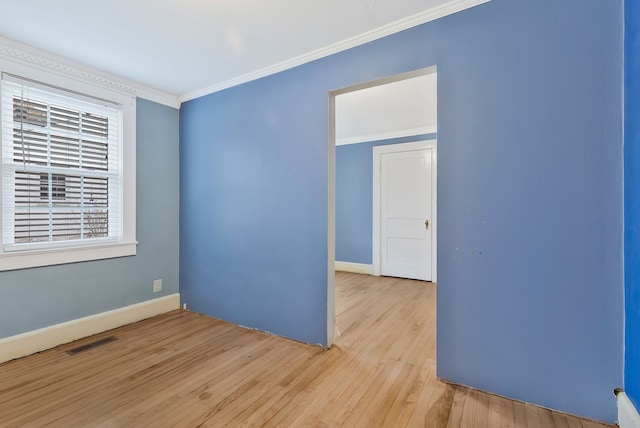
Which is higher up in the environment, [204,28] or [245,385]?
[204,28]

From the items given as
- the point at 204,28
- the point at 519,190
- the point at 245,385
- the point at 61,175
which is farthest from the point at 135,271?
the point at 519,190

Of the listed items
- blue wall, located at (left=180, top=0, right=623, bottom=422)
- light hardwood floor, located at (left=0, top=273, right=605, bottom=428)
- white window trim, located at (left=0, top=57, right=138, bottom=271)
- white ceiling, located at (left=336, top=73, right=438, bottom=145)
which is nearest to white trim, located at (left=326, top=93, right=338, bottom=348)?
blue wall, located at (left=180, top=0, right=623, bottom=422)

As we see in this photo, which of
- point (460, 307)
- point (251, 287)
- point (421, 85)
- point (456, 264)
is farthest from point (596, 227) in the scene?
point (251, 287)

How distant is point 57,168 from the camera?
251 cm

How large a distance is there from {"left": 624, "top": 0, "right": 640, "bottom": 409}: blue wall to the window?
381 cm

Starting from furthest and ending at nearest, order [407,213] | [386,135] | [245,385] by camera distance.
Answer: [386,135], [407,213], [245,385]

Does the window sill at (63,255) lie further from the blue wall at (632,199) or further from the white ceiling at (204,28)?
the blue wall at (632,199)

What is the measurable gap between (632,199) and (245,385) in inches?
94.9

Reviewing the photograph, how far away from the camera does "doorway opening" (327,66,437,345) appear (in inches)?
137

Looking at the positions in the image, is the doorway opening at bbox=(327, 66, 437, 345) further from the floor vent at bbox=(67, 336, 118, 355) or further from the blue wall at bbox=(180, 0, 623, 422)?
the floor vent at bbox=(67, 336, 118, 355)

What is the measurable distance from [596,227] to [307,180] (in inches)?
74.5

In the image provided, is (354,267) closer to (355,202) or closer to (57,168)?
(355,202)

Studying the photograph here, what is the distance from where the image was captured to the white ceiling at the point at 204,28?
1.85 metres

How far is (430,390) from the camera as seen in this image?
184 centimetres
